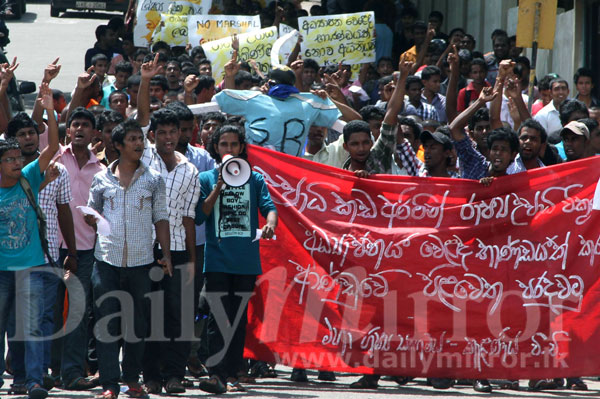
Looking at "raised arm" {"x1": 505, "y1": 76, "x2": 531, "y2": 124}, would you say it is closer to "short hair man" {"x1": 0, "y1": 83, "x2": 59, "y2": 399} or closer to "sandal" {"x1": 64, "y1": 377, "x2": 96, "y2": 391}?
"short hair man" {"x1": 0, "y1": 83, "x2": 59, "y2": 399}

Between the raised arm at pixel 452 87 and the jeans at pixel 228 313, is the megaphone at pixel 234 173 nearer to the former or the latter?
the jeans at pixel 228 313

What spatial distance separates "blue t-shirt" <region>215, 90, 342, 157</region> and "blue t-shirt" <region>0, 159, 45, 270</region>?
1.90 metres

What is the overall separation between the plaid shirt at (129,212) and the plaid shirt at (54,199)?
1.37ft

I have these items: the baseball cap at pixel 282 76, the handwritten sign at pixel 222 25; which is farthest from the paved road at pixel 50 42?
the baseball cap at pixel 282 76

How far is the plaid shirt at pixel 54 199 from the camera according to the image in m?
8.23

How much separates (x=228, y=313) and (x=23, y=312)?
4.59ft

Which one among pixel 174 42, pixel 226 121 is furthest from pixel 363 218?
pixel 174 42

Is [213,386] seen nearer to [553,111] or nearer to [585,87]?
[553,111]

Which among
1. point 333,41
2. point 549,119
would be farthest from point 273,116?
point 333,41

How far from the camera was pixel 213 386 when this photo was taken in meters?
7.97

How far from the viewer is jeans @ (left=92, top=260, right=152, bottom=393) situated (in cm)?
781

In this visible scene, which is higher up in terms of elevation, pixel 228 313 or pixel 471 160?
pixel 471 160

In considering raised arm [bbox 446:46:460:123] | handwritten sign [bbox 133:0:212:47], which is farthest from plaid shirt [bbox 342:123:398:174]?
handwritten sign [bbox 133:0:212:47]

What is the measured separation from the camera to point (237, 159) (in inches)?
321
